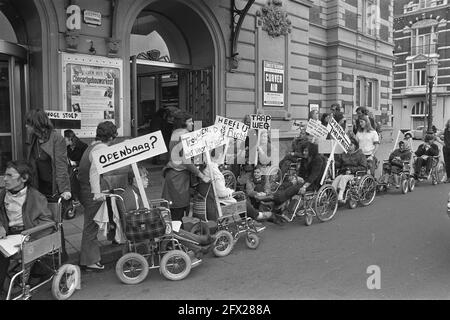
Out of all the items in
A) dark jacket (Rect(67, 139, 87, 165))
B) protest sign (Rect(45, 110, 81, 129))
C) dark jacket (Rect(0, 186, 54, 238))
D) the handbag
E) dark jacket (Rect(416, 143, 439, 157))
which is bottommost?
the handbag

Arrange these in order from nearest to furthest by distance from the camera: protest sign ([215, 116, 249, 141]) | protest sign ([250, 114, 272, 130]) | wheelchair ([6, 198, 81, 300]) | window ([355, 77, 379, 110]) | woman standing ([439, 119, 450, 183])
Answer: wheelchair ([6, 198, 81, 300])
protest sign ([215, 116, 249, 141])
protest sign ([250, 114, 272, 130])
woman standing ([439, 119, 450, 183])
window ([355, 77, 379, 110])

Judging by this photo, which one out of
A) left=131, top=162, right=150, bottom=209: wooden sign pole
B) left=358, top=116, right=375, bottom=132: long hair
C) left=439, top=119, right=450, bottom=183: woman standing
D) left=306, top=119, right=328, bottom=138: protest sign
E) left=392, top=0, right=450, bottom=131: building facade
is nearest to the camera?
left=131, top=162, right=150, bottom=209: wooden sign pole

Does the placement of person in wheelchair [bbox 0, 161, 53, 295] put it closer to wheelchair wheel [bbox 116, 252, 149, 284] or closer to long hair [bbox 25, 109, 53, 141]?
long hair [bbox 25, 109, 53, 141]

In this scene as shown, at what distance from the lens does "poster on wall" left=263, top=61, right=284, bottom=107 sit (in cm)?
1182

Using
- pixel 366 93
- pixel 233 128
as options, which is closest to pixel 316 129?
pixel 233 128

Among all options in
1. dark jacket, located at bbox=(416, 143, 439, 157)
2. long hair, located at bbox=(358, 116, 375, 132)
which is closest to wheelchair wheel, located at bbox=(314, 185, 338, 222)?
long hair, located at bbox=(358, 116, 375, 132)

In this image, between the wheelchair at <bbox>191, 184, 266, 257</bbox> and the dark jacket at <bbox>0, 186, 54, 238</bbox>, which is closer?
the dark jacket at <bbox>0, 186, 54, 238</bbox>

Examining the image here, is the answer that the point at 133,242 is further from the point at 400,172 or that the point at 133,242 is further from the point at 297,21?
the point at 297,21

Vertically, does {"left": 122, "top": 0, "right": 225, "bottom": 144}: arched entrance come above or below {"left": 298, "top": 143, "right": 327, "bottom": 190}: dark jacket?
above

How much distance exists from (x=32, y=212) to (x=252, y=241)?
274 centimetres

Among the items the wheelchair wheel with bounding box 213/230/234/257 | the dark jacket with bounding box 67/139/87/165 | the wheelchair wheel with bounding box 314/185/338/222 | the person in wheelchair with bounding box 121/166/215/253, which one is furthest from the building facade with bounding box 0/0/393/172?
the wheelchair wheel with bounding box 314/185/338/222

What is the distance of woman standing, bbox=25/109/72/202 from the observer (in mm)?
4676

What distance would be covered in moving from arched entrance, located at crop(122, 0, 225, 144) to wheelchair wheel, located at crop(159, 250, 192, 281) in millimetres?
6549
